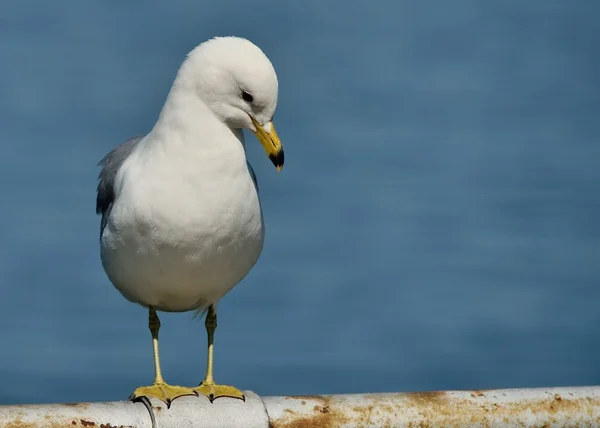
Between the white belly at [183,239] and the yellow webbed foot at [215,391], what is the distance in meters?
0.42

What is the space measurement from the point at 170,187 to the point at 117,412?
138 centimetres

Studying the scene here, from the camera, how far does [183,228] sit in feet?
15.5

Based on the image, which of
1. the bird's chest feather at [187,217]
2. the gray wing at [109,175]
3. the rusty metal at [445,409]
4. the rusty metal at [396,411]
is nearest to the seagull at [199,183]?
the bird's chest feather at [187,217]

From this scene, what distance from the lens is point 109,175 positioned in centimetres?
530

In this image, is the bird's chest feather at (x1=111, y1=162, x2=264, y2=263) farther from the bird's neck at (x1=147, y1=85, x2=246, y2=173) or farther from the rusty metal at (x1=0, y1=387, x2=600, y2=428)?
the rusty metal at (x1=0, y1=387, x2=600, y2=428)

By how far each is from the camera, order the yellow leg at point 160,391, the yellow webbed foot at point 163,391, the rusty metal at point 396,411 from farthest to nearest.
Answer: the yellow webbed foot at point 163,391 → the yellow leg at point 160,391 → the rusty metal at point 396,411

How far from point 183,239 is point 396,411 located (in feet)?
4.48

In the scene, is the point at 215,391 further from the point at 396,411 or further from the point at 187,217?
the point at 396,411

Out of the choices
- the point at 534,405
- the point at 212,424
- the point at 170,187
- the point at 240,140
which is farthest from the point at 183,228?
the point at 534,405

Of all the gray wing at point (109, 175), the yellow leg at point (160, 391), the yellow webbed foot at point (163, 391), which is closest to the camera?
the yellow leg at point (160, 391)

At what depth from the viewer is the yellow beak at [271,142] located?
15.8 ft

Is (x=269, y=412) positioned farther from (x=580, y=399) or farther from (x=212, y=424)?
(x=580, y=399)

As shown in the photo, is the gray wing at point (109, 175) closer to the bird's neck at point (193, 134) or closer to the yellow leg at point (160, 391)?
the bird's neck at point (193, 134)

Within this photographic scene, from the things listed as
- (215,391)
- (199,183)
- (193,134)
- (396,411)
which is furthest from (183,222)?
(396,411)
